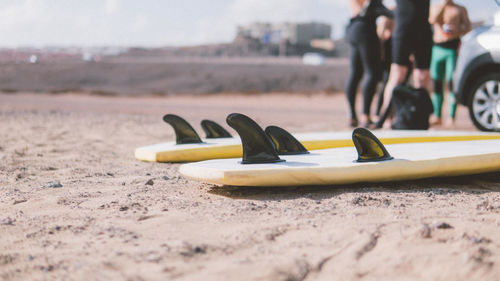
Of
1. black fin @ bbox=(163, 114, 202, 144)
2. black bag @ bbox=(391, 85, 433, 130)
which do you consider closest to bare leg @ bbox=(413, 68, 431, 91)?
black bag @ bbox=(391, 85, 433, 130)

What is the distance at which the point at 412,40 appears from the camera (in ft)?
17.0

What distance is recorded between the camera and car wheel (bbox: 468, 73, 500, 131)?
5.42 m

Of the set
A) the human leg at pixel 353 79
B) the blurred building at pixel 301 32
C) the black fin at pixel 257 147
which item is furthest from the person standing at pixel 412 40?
the blurred building at pixel 301 32

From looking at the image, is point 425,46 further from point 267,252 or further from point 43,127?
point 43,127

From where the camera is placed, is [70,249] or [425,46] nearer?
[70,249]

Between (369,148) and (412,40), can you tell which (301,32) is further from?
(369,148)

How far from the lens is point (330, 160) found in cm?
310

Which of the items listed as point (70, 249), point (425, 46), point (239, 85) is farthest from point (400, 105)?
point (239, 85)

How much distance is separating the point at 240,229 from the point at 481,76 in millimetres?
4338

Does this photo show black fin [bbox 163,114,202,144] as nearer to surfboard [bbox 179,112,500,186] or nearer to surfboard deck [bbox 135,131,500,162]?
surfboard deck [bbox 135,131,500,162]

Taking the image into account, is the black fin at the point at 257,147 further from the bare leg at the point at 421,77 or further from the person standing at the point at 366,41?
the person standing at the point at 366,41

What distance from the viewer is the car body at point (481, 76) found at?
5332 millimetres

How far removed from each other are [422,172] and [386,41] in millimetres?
4239

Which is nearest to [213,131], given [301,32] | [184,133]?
[184,133]
